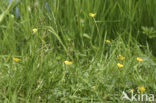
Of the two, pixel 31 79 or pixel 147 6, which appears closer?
pixel 31 79

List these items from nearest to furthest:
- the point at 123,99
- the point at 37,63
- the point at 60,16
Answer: the point at 123,99, the point at 37,63, the point at 60,16

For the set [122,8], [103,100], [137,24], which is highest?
[122,8]

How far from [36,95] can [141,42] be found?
4.38ft

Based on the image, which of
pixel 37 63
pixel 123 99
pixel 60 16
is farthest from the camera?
pixel 60 16

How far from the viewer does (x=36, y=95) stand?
1637 mm

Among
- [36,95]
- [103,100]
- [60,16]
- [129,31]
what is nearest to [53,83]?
[36,95]

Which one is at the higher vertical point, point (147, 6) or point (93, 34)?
point (147, 6)

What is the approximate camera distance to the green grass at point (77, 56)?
163cm

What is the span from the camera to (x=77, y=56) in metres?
2.04

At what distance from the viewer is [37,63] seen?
1720 mm

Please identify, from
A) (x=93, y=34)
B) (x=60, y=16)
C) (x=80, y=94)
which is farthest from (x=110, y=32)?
(x=80, y=94)

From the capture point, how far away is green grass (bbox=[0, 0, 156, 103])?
1.63 metres

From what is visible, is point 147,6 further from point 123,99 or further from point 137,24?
point 123,99

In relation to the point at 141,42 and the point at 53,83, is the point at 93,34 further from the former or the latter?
the point at 53,83
